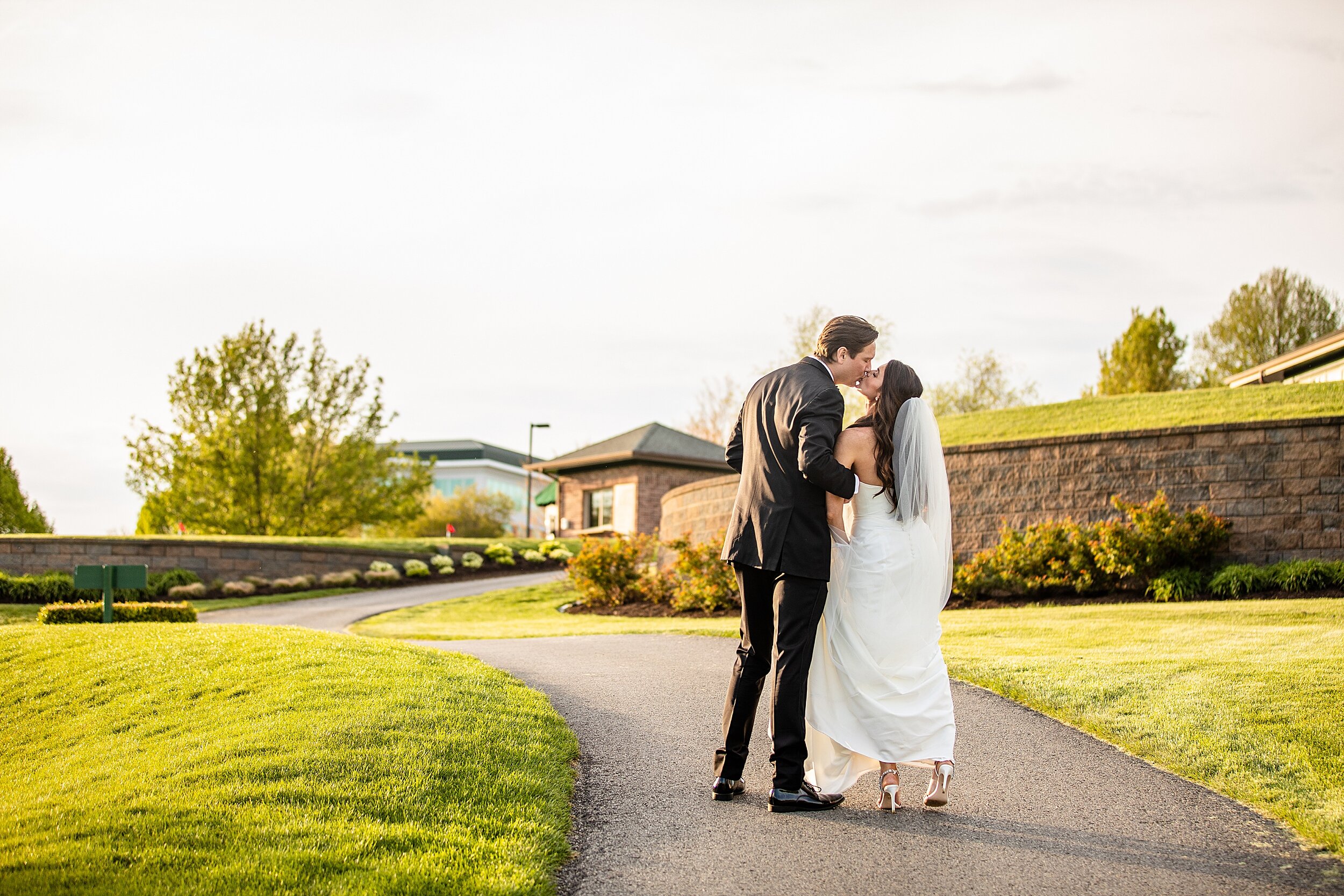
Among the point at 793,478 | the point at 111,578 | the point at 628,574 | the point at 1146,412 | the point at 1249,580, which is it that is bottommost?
the point at 628,574

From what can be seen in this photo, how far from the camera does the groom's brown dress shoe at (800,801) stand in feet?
16.2

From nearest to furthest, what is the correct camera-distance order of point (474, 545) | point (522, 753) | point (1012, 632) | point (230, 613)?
point (522, 753), point (1012, 632), point (230, 613), point (474, 545)

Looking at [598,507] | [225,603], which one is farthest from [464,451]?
[225,603]

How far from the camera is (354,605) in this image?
21531 millimetres

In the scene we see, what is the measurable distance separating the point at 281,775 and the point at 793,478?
3014 mm

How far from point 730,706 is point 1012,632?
7287 millimetres

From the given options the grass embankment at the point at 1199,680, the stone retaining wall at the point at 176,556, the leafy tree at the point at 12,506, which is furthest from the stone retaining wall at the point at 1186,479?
the leafy tree at the point at 12,506

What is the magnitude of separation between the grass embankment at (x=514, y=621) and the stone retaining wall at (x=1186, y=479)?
4.75 meters

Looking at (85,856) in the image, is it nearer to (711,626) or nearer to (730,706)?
(730,706)

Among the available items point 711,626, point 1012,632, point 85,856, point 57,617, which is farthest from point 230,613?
point 85,856

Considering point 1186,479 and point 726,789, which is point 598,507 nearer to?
point 1186,479

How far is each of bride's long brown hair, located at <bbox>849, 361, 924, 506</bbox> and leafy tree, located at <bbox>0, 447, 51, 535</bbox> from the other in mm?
37297

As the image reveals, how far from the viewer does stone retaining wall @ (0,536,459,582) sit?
23.5 m

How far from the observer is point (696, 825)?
4.75 meters
